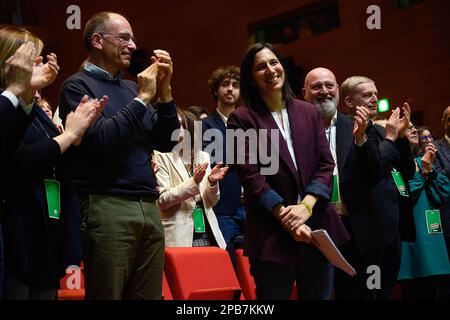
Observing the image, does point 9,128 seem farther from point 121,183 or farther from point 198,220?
point 198,220

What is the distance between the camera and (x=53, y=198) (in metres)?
2.09

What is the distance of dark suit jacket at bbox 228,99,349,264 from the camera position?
94.1 inches

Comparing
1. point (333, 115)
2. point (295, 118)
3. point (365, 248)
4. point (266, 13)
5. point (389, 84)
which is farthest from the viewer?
point (266, 13)

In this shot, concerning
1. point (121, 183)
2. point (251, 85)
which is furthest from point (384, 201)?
point (121, 183)

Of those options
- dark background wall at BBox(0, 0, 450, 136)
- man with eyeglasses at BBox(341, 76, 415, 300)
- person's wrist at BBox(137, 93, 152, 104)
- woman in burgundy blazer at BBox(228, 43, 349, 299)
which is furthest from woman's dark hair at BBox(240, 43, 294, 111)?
dark background wall at BBox(0, 0, 450, 136)

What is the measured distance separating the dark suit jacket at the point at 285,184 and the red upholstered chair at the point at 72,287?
98cm

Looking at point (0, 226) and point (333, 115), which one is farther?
point (333, 115)

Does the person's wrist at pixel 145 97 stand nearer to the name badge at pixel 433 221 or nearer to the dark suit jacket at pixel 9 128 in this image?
the dark suit jacket at pixel 9 128

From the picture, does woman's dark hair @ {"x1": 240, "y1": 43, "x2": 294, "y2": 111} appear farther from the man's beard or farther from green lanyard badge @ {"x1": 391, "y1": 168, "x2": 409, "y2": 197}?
green lanyard badge @ {"x1": 391, "y1": 168, "x2": 409, "y2": 197}

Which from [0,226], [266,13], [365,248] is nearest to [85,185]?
[0,226]

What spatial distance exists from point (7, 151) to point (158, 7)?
5170 mm

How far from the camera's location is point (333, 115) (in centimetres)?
320

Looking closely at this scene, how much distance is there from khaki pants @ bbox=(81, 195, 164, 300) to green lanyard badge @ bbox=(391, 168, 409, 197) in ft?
5.02
